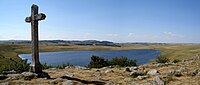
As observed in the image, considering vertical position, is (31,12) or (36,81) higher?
(31,12)

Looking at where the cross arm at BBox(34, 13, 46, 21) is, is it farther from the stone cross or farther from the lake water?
the lake water

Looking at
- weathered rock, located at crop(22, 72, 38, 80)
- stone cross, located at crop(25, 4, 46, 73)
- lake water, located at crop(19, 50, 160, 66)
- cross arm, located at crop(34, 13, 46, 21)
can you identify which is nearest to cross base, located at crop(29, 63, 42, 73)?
stone cross, located at crop(25, 4, 46, 73)

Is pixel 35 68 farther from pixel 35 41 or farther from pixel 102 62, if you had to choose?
pixel 102 62

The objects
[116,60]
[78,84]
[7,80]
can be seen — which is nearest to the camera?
[78,84]

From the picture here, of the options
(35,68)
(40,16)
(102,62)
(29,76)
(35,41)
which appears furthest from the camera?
(102,62)

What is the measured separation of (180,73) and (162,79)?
2029mm

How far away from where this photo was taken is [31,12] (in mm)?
15289

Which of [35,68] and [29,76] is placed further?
[35,68]

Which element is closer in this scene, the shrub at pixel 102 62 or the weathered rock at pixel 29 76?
the weathered rock at pixel 29 76

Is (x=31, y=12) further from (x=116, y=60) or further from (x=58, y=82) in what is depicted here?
(x=116, y=60)

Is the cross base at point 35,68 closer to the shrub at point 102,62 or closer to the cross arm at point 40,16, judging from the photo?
the cross arm at point 40,16

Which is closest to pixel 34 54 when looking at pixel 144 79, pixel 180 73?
pixel 144 79

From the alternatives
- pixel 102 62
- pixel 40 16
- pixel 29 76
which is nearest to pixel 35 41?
pixel 40 16

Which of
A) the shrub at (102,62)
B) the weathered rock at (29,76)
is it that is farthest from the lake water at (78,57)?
the weathered rock at (29,76)
